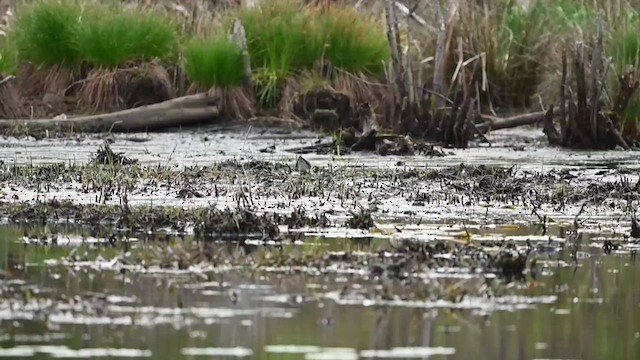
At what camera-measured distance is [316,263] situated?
7586mm

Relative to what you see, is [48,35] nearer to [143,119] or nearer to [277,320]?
[143,119]

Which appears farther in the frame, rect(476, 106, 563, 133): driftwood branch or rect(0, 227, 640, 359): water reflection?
rect(476, 106, 563, 133): driftwood branch

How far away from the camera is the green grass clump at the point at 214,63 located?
19028 millimetres

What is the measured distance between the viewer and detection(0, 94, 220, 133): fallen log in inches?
700

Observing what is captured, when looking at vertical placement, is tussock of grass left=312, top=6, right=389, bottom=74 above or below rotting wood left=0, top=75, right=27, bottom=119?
above

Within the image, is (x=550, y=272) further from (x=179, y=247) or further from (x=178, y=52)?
(x=178, y=52)

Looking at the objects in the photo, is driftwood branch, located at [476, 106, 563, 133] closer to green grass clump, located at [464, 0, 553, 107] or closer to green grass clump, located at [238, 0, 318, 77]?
green grass clump, located at [464, 0, 553, 107]

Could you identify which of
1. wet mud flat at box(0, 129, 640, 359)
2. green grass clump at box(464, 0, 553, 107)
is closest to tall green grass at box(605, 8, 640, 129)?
green grass clump at box(464, 0, 553, 107)

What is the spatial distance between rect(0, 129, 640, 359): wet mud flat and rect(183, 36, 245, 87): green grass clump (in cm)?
597

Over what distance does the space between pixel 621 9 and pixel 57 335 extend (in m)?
15.8

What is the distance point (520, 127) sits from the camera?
19.5 metres

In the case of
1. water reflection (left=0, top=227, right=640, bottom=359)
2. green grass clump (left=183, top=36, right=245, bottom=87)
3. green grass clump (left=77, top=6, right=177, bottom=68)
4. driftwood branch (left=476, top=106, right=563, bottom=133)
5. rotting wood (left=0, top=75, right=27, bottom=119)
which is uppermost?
green grass clump (left=77, top=6, right=177, bottom=68)

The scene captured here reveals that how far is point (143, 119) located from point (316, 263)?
10.8 metres

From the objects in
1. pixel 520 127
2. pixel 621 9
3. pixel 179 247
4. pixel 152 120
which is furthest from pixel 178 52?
pixel 179 247
